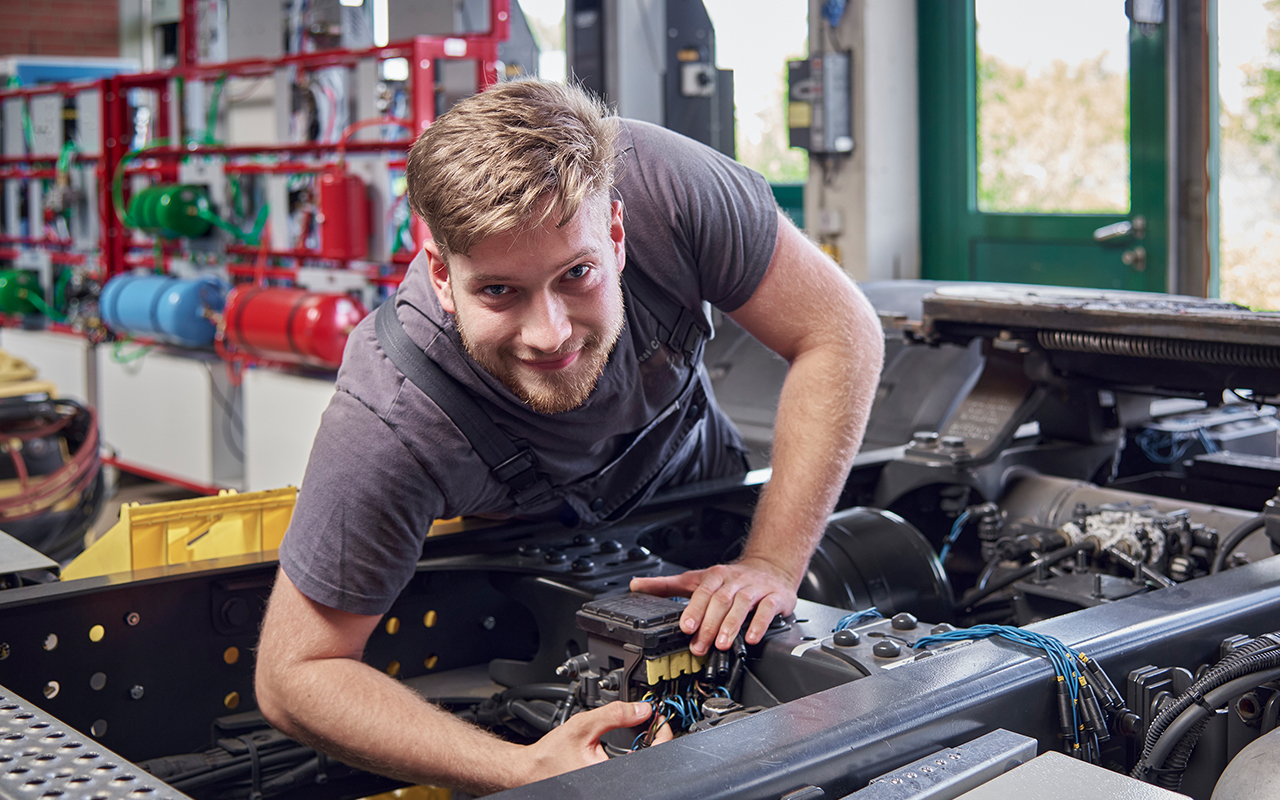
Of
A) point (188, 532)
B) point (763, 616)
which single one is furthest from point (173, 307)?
point (763, 616)

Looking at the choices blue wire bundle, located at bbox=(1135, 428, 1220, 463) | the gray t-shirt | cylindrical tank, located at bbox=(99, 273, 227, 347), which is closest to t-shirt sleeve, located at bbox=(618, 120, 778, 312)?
the gray t-shirt

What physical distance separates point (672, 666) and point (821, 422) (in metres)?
0.62

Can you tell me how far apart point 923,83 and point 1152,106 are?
1.36 metres

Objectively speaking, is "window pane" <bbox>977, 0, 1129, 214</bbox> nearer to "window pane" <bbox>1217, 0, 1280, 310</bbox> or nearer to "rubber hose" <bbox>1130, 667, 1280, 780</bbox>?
"window pane" <bbox>1217, 0, 1280, 310</bbox>

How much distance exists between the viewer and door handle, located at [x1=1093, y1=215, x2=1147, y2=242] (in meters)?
5.66

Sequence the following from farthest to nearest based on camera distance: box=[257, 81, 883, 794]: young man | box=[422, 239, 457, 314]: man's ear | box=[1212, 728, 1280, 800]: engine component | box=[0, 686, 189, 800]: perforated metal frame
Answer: box=[422, 239, 457, 314]: man's ear, box=[257, 81, 883, 794]: young man, box=[1212, 728, 1280, 800]: engine component, box=[0, 686, 189, 800]: perforated metal frame

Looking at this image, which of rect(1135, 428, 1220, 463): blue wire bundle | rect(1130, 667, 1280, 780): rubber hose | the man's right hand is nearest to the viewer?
rect(1130, 667, 1280, 780): rubber hose

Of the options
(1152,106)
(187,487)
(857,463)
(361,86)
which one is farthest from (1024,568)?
(187,487)

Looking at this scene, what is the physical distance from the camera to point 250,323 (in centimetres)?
599

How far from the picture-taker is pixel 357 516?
157 cm

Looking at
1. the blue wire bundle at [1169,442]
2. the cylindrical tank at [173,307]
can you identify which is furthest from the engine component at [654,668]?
the cylindrical tank at [173,307]

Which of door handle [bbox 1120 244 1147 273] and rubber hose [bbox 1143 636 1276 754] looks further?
door handle [bbox 1120 244 1147 273]

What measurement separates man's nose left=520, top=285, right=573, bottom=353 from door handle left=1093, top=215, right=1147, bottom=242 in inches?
189

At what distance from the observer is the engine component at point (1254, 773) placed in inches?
45.5
